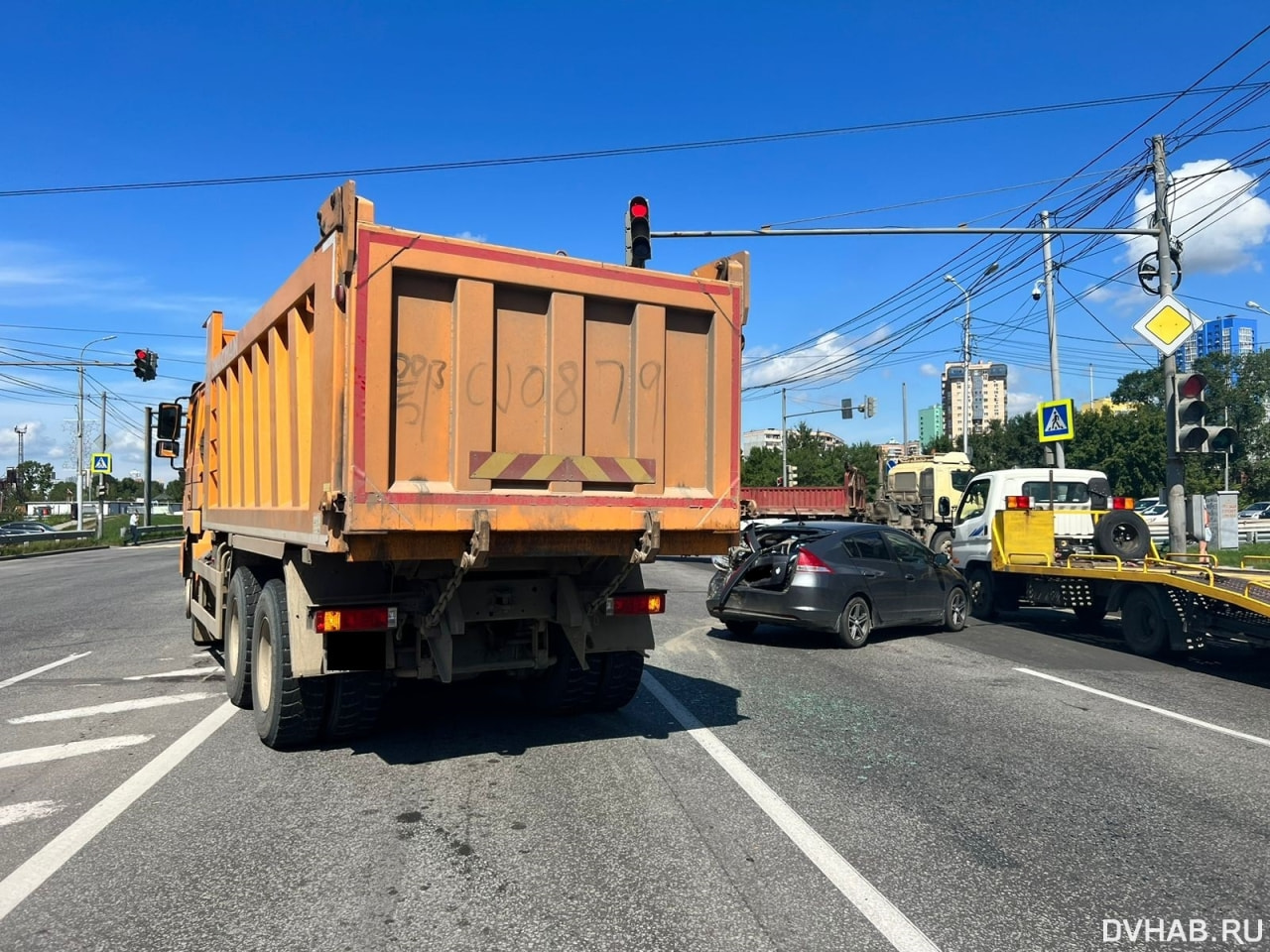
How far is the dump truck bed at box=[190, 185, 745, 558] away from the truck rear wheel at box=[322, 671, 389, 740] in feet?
3.21

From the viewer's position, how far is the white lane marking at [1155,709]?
6727mm

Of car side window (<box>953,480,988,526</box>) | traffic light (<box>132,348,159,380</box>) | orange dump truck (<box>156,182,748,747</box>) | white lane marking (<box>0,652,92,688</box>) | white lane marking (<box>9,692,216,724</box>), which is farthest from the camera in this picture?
traffic light (<box>132,348,159,380</box>)

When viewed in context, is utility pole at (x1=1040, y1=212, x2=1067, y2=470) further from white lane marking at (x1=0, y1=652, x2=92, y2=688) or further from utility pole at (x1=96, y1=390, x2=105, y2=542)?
utility pole at (x1=96, y1=390, x2=105, y2=542)

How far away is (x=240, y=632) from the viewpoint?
6.88 meters

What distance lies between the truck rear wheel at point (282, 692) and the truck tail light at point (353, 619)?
0.60 m

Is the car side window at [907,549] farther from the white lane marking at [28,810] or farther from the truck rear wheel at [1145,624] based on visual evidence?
the white lane marking at [28,810]

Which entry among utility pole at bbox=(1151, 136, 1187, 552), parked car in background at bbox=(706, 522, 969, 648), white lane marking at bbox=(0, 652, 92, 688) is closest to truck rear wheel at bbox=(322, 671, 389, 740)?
white lane marking at bbox=(0, 652, 92, 688)

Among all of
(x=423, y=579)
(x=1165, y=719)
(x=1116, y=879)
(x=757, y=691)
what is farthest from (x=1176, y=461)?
(x=423, y=579)

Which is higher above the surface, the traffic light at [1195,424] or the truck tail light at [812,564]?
the traffic light at [1195,424]

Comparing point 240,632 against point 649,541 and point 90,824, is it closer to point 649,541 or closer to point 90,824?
point 90,824

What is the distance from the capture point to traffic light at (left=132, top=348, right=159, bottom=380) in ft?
87.2

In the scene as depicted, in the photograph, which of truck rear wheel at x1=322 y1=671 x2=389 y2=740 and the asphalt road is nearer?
the asphalt road

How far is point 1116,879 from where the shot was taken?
404 centimetres

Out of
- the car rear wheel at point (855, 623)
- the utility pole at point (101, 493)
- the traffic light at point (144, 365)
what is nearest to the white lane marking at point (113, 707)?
the car rear wheel at point (855, 623)
